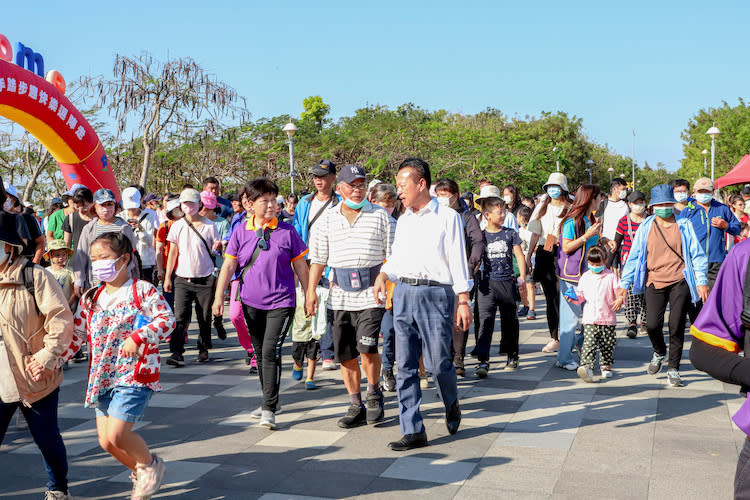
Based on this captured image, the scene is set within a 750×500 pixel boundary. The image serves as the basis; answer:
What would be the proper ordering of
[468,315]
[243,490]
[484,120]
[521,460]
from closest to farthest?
[243,490] < [521,460] < [468,315] < [484,120]

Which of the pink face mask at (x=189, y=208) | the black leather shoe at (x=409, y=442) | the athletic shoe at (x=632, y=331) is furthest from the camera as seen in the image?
the athletic shoe at (x=632, y=331)

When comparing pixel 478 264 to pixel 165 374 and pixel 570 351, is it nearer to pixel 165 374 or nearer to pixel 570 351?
pixel 570 351

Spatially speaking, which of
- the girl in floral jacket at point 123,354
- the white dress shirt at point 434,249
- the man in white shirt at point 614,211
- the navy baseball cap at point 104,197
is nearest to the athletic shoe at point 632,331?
the man in white shirt at point 614,211

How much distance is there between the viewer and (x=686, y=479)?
14.5 feet

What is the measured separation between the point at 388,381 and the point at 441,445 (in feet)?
5.83

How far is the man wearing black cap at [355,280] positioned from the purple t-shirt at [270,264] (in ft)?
0.62

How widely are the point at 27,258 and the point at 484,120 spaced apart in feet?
Answer: 174

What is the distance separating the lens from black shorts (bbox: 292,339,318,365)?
23.3 feet

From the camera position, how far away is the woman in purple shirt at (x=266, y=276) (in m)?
5.67

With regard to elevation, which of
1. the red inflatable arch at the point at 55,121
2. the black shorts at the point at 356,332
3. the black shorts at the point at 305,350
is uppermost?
the red inflatable arch at the point at 55,121

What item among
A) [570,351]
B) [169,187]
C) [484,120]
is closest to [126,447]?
[570,351]

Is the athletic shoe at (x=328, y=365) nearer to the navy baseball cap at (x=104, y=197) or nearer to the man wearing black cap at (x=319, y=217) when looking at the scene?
the man wearing black cap at (x=319, y=217)

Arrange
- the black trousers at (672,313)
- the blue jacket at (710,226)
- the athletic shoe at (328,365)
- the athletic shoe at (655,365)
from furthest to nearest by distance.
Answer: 1. the blue jacket at (710,226)
2. the athletic shoe at (328,365)
3. the athletic shoe at (655,365)
4. the black trousers at (672,313)

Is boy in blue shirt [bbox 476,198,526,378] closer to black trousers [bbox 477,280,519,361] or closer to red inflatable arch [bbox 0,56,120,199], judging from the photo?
black trousers [bbox 477,280,519,361]
